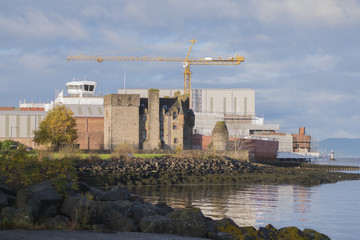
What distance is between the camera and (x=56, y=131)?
74.1 m

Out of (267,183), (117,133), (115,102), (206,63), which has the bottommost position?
(267,183)

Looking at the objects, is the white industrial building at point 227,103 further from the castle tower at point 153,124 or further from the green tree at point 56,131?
the green tree at point 56,131

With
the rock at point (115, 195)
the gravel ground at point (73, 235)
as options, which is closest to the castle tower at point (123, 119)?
the rock at point (115, 195)

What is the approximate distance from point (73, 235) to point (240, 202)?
20.4 m

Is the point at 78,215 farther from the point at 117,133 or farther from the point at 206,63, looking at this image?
the point at 206,63

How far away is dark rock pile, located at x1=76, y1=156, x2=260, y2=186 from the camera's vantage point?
4531 cm

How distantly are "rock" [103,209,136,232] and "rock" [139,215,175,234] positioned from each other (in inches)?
12.5

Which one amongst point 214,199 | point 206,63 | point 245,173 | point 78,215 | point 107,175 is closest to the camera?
point 78,215

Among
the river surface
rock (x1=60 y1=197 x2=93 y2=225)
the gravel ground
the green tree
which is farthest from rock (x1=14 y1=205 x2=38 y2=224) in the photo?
the green tree

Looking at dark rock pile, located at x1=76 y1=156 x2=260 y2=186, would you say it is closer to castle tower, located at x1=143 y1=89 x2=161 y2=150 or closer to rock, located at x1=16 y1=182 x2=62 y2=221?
castle tower, located at x1=143 y1=89 x2=161 y2=150

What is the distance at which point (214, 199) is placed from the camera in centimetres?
3400

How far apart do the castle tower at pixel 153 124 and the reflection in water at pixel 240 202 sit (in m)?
41.4

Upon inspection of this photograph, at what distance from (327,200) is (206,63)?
124399 mm

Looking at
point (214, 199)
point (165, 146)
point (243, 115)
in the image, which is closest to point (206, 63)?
point (243, 115)
